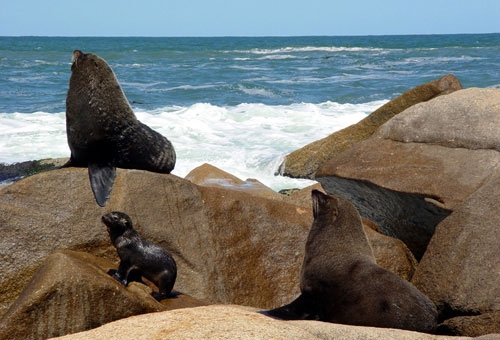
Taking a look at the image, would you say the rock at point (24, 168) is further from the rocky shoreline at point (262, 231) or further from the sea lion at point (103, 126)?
the rocky shoreline at point (262, 231)

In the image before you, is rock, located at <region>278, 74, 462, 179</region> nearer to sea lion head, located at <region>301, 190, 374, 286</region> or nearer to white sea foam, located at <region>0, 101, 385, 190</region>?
white sea foam, located at <region>0, 101, 385, 190</region>

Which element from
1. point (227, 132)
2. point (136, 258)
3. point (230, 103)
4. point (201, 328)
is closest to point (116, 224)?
point (136, 258)

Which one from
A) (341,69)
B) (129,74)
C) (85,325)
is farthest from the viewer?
(341,69)

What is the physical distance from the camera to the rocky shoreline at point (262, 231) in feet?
14.9

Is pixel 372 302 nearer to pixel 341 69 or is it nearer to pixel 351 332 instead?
pixel 351 332

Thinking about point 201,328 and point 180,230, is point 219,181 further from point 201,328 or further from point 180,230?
point 201,328

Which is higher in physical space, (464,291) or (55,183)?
(55,183)

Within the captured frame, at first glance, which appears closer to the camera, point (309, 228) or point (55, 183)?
point (55, 183)

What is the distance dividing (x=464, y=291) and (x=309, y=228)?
1.51m

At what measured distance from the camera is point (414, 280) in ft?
17.7

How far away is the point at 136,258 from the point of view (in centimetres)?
522

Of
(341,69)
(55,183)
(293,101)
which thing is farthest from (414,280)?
(341,69)

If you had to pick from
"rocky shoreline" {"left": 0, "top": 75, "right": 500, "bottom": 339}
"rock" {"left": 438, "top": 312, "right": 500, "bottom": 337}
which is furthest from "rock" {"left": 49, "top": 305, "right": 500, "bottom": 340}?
"rocky shoreline" {"left": 0, "top": 75, "right": 500, "bottom": 339}

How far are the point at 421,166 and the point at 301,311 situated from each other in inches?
79.1
